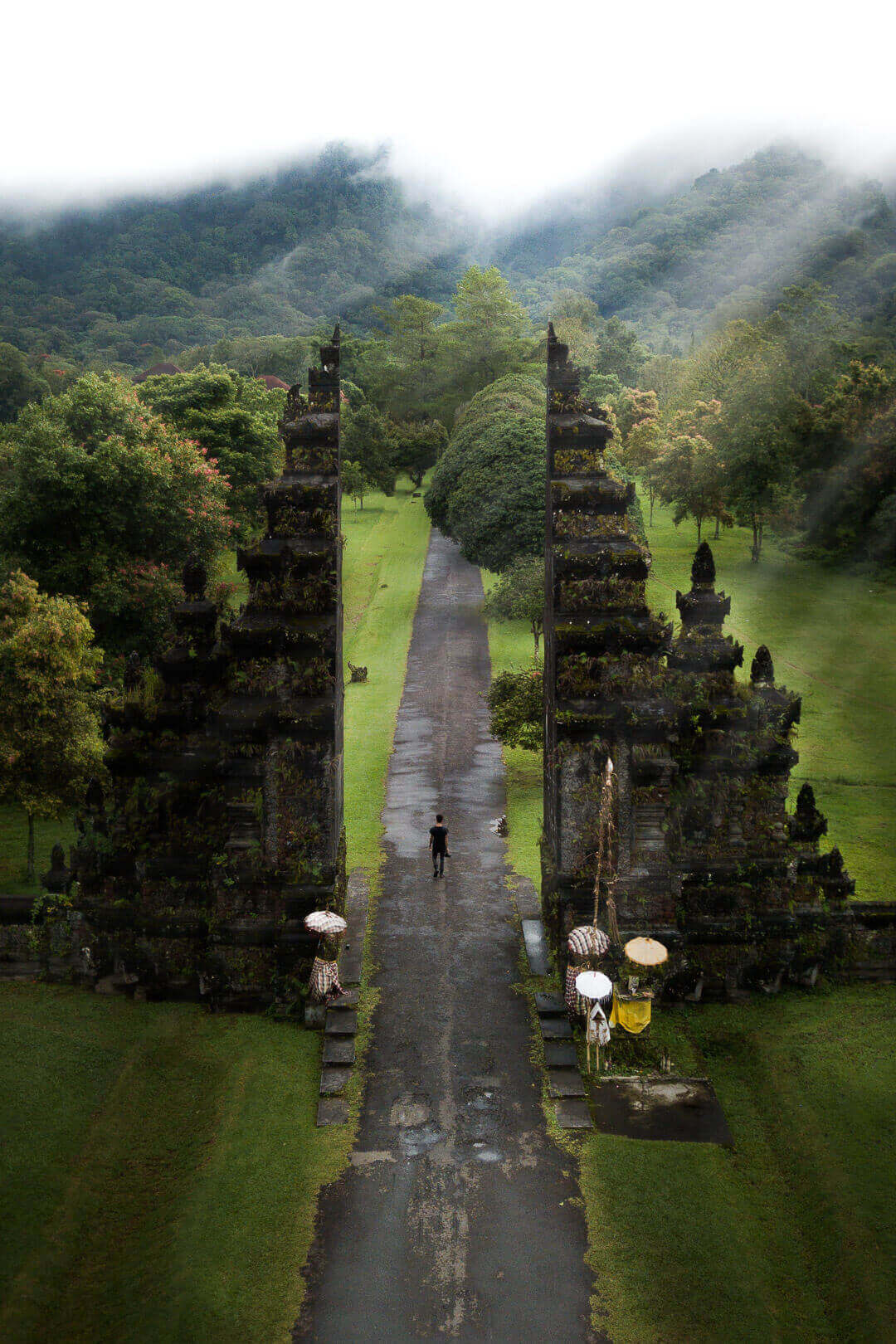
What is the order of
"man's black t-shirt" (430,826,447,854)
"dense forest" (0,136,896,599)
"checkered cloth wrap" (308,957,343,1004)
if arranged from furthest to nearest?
"dense forest" (0,136,896,599), "man's black t-shirt" (430,826,447,854), "checkered cloth wrap" (308,957,343,1004)

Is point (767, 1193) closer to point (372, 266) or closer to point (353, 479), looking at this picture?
point (353, 479)

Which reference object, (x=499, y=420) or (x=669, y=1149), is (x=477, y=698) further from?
(x=669, y=1149)

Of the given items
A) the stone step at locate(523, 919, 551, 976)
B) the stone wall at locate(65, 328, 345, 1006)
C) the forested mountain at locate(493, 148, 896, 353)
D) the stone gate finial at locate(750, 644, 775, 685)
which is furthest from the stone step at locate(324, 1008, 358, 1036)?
the forested mountain at locate(493, 148, 896, 353)

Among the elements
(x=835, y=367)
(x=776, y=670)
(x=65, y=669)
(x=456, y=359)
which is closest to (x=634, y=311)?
(x=456, y=359)

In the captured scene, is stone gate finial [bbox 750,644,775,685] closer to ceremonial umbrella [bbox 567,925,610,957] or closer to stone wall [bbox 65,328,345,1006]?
ceremonial umbrella [bbox 567,925,610,957]

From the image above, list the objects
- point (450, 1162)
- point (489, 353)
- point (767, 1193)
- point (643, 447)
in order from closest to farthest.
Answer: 1. point (767, 1193)
2. point (450, 1162)
3. point (643, 447)
4. point (489, 353)

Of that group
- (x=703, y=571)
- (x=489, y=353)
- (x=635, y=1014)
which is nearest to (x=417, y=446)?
(x=489, y=353)
